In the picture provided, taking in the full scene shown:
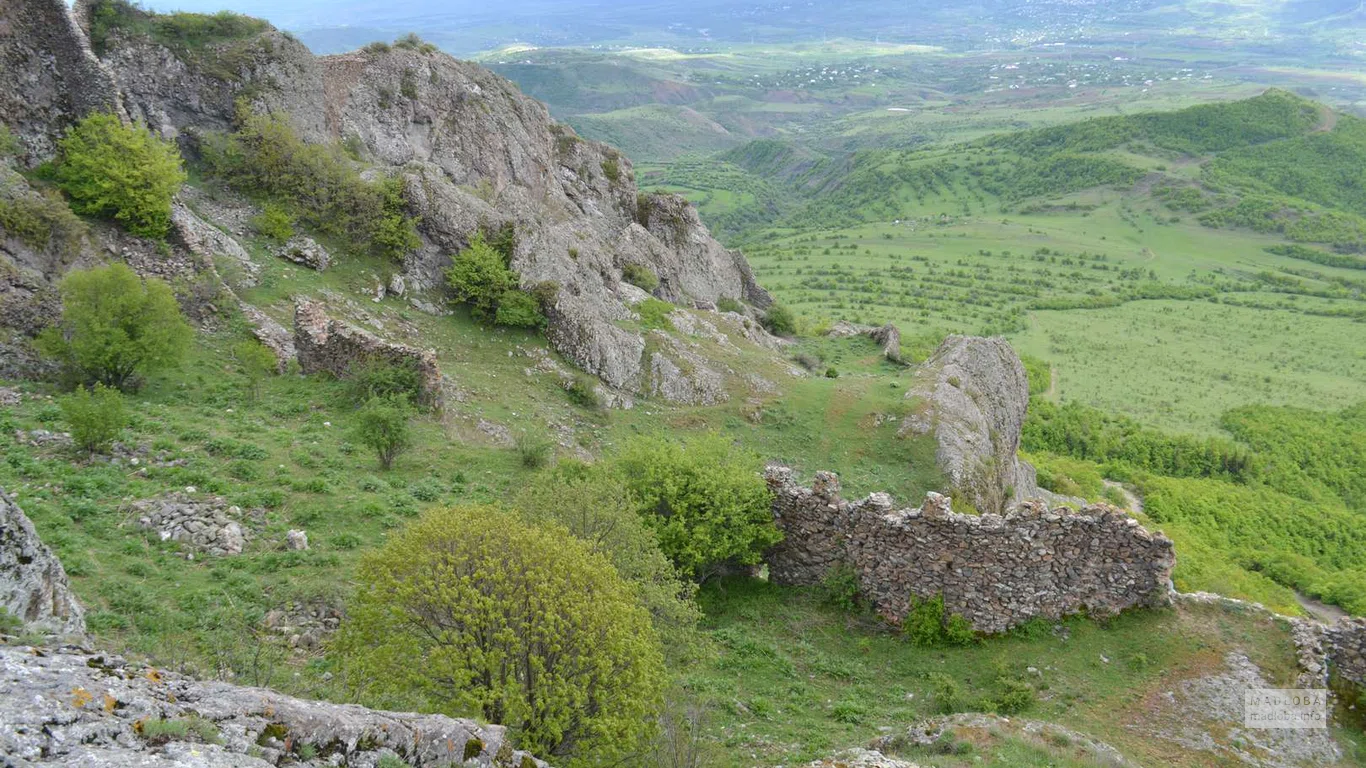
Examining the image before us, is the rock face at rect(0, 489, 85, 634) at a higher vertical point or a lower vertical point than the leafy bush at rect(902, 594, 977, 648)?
higher

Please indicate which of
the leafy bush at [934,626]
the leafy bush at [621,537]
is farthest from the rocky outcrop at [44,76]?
the leafy bush at [934,626]

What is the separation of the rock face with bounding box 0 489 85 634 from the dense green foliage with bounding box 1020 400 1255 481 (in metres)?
81.6

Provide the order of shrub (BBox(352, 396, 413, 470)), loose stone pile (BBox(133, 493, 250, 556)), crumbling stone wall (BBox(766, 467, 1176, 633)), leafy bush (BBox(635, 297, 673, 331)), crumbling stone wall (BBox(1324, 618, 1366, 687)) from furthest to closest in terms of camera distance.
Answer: leafy bush (BBox(635, 297, 673, 331)), shrub (BBox(352, 396, 413, 470)), crumbling stone wall (BBox(766, 467, 1176, 633)), crumbling stone wall (BBox(1324, 618, 1366, 687)), loose stone pile (BBox(133, 493, 250, 556))

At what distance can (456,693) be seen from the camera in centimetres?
1145

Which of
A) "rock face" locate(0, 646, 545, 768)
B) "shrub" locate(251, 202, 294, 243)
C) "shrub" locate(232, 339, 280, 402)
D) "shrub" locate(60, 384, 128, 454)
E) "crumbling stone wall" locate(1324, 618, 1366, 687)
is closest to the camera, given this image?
"rock face" locate(0, 646, 545, 768)

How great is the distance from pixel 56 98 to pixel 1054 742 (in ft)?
119

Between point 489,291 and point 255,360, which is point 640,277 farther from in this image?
point 255,360

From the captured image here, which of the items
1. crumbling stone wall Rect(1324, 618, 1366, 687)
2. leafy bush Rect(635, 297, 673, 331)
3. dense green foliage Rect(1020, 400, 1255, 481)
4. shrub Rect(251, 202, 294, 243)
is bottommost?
dense green foliage Rect(1020, 400, 1255, 481)

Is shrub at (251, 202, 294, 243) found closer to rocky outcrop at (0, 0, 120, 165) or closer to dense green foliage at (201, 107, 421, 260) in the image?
dense green foliage at (201, 107, 421, 260)

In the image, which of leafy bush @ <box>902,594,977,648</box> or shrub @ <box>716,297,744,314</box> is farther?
shrub @ <box>716,297,744,314</box>

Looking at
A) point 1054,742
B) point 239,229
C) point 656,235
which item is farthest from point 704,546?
point 656,235

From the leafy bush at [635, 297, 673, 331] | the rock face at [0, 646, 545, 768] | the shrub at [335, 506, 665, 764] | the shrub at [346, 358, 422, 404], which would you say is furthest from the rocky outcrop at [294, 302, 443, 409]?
the rock face at [0, 646, 545, 768]

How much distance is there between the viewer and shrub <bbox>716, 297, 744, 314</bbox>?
5794 cm

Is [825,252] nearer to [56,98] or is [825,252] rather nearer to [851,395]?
[851,395]
